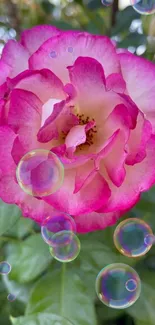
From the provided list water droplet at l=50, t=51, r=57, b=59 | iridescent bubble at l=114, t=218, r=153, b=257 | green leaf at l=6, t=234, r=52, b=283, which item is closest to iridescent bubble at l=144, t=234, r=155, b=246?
iridescent bubble at l=114, t=218, r=153, b=257

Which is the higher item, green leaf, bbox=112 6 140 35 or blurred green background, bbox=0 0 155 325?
green leaf, bbox=112 6 140 35

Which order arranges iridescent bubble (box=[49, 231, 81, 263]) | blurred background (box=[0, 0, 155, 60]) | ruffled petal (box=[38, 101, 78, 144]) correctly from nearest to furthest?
ruffled petal (box=[38, 101, 78, 144]) → iridescent bubble (box=[49, 231, 81, 263]) → blurred background (box=[0, 0, 155, 60])

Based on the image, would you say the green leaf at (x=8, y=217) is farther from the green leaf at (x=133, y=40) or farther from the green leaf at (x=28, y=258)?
the green leaf at (x=133, y=40)

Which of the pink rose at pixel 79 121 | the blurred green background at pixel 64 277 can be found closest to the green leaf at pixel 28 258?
the blurred green background at pixel 64 277

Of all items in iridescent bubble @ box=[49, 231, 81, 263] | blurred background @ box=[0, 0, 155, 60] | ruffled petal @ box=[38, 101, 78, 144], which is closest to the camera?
ruffled petal @ box=[38, 101, 78, 144]

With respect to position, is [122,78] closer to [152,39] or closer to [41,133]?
[41,133]

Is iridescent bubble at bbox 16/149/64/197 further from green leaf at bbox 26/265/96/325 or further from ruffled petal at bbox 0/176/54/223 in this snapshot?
green leaf at bbox 26/265/96/325

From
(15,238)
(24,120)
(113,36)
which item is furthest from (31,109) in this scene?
(113,36)
